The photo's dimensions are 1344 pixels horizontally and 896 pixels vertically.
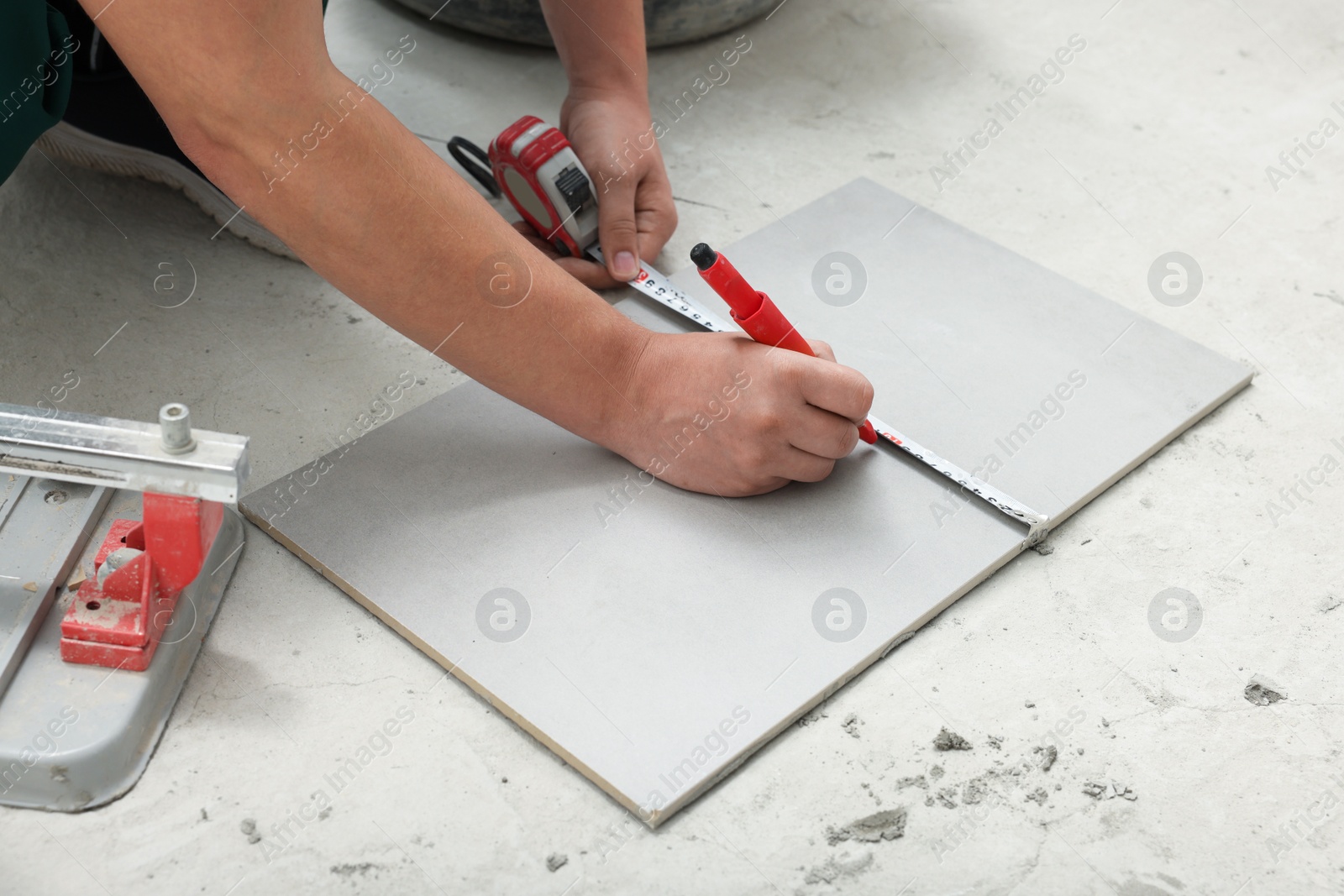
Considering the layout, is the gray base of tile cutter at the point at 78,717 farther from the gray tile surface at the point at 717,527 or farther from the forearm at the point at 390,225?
the forearm at the point at 390,225

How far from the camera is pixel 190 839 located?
43.6 inches

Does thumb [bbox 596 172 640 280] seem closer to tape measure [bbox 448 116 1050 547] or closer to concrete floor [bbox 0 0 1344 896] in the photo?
tape measure [bbox 448 116 1050 547]

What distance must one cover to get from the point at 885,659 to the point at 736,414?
1.08 feet

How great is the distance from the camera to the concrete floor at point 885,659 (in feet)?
3.67

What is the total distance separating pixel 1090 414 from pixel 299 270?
1200 millimetres

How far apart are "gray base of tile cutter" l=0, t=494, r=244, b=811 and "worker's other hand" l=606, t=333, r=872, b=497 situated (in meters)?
0.56

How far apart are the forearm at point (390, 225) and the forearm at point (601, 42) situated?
0.61 m

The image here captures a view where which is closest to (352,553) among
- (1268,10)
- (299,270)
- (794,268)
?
(299,270)

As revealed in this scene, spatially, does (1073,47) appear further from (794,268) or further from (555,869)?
(555,869)

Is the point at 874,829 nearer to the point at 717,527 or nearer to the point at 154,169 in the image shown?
the point at 717,527

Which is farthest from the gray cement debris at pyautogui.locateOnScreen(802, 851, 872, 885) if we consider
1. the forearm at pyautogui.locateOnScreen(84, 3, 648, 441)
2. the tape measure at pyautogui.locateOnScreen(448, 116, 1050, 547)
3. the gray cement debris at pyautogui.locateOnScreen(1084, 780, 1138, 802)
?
the tape measure at pyautogui.locateOnScreen(448, 116, 1050, 547)

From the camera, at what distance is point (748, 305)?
1.35 m

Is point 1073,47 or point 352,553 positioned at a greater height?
point 1073,47

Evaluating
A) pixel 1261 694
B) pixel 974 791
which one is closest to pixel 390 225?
pixel 974 791
